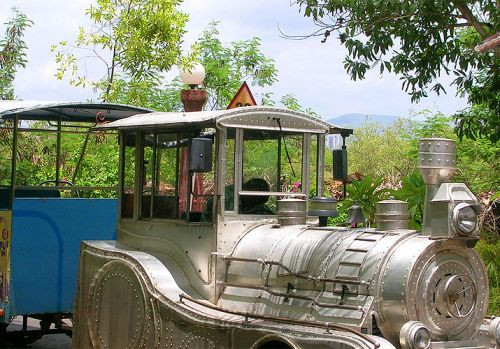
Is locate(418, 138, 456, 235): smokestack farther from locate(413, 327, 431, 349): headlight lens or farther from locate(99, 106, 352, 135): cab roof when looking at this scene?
locate(99, 106, 352, 135): cab roof

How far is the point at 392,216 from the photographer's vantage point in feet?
26.5

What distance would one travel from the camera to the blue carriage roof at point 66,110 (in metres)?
10.8

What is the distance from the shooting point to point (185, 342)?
817 centimetres

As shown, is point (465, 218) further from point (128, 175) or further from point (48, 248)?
point (48, 248)

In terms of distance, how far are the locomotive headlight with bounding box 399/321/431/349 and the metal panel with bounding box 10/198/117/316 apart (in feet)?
16.0

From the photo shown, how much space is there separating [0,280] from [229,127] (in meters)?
3.52

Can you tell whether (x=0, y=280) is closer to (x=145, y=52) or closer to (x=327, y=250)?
(x=327, y=250)

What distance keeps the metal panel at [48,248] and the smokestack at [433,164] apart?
4.67m

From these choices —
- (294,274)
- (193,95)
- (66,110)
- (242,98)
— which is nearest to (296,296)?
(294,274)

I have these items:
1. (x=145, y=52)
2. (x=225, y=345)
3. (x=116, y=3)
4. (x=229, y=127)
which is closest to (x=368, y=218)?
(x=229, y=127)

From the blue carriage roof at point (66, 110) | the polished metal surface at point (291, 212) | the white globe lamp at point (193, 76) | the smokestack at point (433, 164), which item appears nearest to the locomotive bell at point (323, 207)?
the polished metal surface at point (291, 212)

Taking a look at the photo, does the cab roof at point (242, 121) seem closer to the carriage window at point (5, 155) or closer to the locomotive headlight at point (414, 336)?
the locomotive headlight at point (414, 336)

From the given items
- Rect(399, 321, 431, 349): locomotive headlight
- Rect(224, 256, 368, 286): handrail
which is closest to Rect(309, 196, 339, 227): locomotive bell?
Rect(224, 256, 368, 286): handrail

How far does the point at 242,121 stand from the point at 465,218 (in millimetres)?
2207
